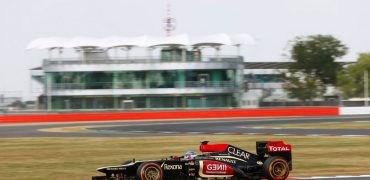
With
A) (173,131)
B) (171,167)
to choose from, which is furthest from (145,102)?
(171,167)

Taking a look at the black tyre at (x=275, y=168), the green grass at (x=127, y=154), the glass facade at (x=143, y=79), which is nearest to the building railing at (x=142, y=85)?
the glass facade at (x=143, y=79)

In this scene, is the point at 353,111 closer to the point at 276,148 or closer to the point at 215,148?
the point at 276,148

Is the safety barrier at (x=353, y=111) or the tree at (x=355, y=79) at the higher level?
the tree at (x=355, y=79)

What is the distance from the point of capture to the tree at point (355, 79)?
98.5 metres

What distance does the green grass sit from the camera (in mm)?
15281

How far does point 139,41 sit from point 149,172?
185 feet

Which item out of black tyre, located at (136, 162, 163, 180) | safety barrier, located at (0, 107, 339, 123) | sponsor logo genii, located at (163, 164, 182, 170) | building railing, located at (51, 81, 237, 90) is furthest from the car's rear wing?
building railing, located at (51, 81, 237, 90)

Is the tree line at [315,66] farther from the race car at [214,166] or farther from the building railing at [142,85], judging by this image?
the race car at [214,166]

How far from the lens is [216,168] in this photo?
40.0ft

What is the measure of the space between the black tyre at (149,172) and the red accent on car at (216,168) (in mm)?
938

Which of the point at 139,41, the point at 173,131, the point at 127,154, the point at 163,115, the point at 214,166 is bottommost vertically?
the point at 127,154

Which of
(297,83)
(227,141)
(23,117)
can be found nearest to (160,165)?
(227,141)

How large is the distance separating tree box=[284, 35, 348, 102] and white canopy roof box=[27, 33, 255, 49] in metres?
19.2

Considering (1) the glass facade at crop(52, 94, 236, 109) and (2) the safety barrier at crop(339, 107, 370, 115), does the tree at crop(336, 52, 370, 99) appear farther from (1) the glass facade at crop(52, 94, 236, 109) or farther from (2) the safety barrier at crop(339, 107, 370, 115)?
(2) the safety barrier at crop(339, 107, 370, 115)
